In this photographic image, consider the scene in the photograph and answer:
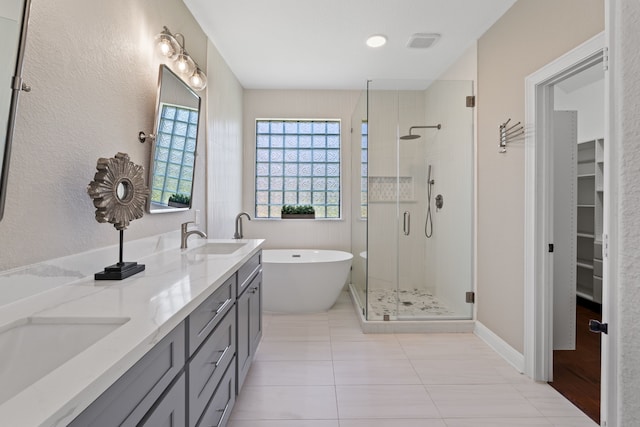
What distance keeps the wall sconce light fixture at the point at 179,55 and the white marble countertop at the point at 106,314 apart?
4.16 feet

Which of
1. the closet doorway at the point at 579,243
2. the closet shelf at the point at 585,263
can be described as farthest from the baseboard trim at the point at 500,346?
the closet shelf at the point at 585,263

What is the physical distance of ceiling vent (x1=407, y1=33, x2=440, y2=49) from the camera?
9.66 feet

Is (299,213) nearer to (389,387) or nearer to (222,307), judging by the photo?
(389,387)

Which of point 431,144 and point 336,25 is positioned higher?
point 336,25

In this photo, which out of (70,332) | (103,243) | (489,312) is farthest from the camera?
(489,312)

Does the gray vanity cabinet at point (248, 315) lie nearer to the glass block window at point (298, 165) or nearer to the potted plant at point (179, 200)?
the potted plant at point (179, 200)

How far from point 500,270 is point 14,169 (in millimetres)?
2943

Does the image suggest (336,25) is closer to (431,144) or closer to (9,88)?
(431,144)

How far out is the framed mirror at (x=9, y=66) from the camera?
3.20 feet

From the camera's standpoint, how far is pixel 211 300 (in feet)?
4.49

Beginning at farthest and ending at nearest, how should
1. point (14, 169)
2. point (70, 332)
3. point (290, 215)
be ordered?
point (290, 215)
point (14, 169)
point (70, 332)

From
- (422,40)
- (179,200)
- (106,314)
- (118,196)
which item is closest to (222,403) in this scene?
(106,314)

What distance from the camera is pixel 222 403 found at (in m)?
1.54

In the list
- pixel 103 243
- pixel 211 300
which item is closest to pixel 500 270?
pixel 211 300
